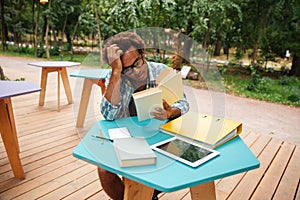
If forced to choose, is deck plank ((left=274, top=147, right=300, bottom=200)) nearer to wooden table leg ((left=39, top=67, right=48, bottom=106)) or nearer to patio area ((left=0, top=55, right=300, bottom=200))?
patio area ((left=0, top=55, right=300, bottom=200))

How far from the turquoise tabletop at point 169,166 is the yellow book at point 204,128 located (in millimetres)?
35

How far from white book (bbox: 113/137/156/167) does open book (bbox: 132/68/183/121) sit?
0.35 ft

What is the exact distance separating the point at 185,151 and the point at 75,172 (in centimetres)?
119

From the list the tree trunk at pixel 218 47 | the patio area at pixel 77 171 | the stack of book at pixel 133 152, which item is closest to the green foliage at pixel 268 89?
the tree trunk at pixel 218 47

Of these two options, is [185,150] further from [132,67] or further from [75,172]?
[75,172]

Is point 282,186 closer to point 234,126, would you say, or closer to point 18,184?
point 234,126

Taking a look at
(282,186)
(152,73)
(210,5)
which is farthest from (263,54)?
(152,73)

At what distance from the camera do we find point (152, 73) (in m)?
1.04

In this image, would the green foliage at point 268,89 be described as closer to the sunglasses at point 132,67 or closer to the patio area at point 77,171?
the patio area at point 77,171

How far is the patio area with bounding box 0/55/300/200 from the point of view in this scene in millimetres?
1564

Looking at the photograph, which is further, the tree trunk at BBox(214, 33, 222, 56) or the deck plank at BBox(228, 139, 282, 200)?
the tree trunk at BBox(214, 33, 222, 56)

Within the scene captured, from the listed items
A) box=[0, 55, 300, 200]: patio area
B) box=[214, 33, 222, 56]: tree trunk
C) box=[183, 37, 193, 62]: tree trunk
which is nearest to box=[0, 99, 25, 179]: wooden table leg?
box=[0, 55, 300, 200]: patio area

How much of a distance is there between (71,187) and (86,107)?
86 cm

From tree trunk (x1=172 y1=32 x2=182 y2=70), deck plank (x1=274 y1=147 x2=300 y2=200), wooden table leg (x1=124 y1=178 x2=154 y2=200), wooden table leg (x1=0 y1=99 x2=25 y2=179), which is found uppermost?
tree trunk (x1=172 y1=32 x2=182 y2=70)
